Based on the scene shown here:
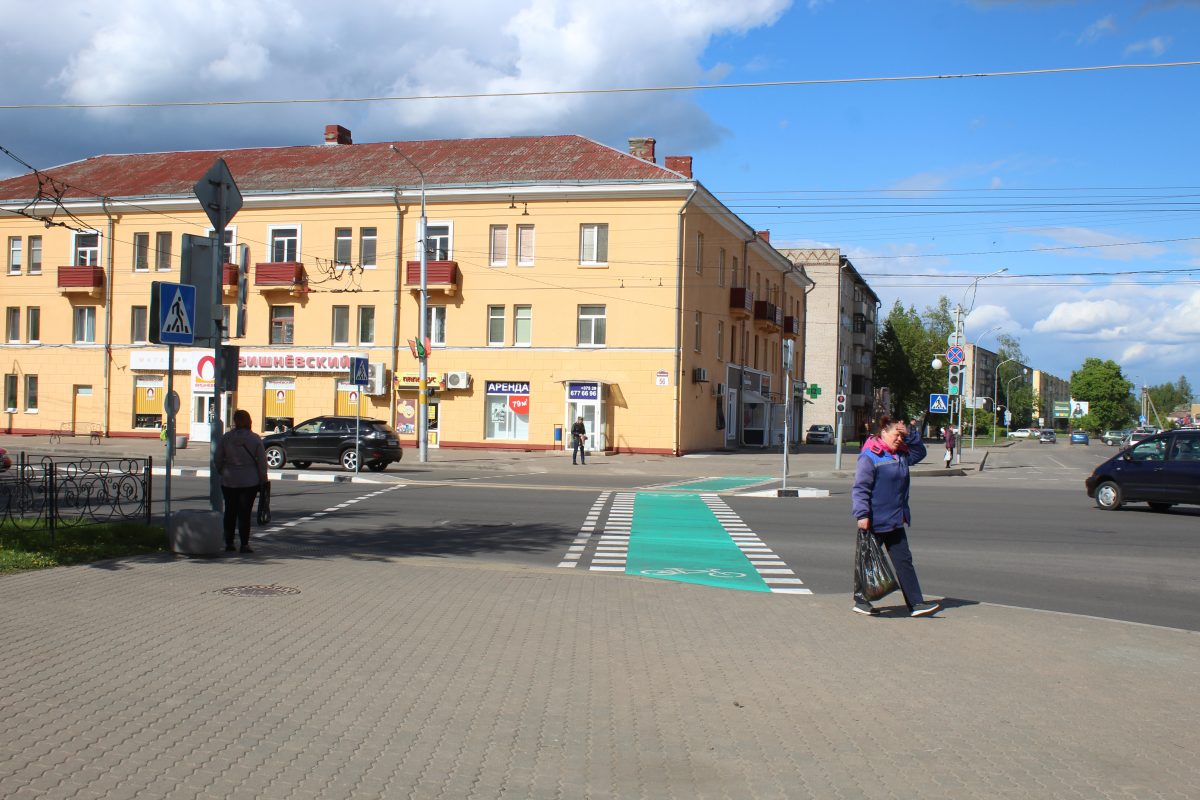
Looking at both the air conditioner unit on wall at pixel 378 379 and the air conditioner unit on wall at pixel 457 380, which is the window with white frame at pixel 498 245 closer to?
the air conditioner unit on wall at pixel 457 380

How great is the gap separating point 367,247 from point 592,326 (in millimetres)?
10127

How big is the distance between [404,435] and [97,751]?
38.2 m

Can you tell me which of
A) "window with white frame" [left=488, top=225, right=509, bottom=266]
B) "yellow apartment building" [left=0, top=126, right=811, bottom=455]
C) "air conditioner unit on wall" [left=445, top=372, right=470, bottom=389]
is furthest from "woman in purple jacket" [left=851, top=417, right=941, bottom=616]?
"window with white frame" [left=488, top=225, right=509, bottom=266]

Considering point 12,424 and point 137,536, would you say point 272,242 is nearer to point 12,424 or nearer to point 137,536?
point 12,424

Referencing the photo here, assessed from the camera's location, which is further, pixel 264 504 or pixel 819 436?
pixel 819 436

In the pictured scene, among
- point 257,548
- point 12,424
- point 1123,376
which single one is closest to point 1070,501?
point 257,548

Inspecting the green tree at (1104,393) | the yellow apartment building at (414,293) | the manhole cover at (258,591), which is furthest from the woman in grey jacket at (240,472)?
the green tree at (1104,393)

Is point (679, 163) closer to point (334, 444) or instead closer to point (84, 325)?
point (334, 444)

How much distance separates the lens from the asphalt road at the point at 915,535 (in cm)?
1147

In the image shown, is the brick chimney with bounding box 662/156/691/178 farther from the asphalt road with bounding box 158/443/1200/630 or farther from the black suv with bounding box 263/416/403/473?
the asphalt road with bounding box 158/443/1200/630

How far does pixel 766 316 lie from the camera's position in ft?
174

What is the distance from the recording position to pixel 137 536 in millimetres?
12344

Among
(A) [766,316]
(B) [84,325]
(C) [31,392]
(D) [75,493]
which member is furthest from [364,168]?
(D) [75,493]

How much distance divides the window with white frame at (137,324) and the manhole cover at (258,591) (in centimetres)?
A: 4000
